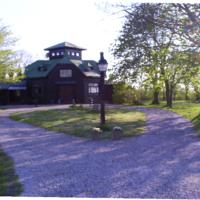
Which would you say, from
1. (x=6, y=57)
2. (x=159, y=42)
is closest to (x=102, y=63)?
(x=159, y=42)

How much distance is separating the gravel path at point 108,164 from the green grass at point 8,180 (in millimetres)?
93

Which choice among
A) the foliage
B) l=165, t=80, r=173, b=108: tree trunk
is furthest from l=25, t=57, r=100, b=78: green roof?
l=165, t=80, r=173, b=108: tree trunk

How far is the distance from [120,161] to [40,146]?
211 centimetres

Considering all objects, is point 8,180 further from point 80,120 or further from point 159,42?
point 159,42

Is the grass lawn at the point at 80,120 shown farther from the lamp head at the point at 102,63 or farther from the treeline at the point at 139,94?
the lamp head at the point at 102,63

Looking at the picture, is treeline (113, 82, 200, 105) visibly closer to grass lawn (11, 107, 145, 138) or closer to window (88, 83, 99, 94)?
grass lawn (11, 107, 145, 138)

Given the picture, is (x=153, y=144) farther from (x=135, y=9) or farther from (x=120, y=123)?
(x=135, y=9)

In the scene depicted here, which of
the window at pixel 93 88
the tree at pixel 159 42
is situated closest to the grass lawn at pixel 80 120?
the window at pixel 93 88

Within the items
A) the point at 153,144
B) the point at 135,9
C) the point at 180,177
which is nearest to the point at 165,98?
the point at 135,9

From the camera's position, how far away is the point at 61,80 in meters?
11.8

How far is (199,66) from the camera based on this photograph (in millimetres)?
9516

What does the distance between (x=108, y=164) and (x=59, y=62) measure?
16.5 ft

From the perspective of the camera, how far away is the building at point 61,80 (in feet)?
29.6

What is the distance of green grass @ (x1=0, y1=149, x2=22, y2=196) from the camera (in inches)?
145
